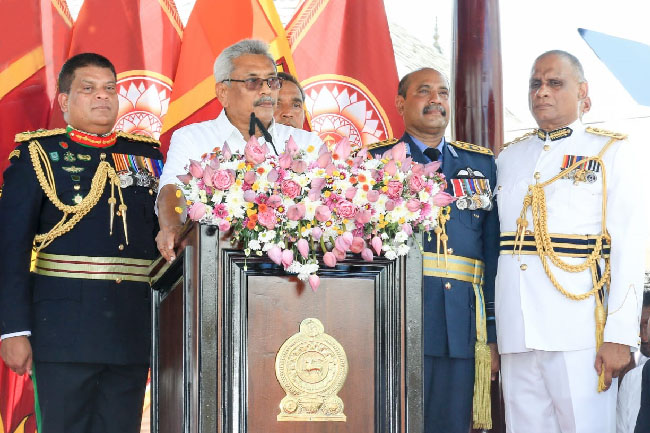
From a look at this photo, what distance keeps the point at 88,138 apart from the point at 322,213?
150 cm

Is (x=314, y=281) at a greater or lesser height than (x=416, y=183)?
lesser

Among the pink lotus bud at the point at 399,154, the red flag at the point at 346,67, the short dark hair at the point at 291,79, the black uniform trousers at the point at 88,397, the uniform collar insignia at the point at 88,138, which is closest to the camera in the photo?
the pink lotus bud at the point at 399,154

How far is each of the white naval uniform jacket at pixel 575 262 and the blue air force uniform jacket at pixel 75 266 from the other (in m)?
1.27

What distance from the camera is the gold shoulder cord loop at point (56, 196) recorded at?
3.28 metres

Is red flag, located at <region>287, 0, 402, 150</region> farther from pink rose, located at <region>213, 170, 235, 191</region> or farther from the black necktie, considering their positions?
pink rose, located at <region>213, 170, 235, 191</region>

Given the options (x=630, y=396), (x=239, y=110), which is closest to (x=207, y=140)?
(x=239, y=110)

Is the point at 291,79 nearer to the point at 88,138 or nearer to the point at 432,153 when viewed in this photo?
the point at 432,153

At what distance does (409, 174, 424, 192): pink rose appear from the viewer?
2.38 metres

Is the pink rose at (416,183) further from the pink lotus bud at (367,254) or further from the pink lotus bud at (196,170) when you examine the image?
the pink lotus bud at (196,170)

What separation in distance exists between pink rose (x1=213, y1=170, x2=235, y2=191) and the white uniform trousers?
1.63 meters

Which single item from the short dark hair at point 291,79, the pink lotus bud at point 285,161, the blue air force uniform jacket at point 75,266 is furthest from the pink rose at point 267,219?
the short dark hair at point 291,79

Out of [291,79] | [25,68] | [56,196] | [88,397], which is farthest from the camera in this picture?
[25,68]

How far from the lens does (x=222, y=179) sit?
2225mm

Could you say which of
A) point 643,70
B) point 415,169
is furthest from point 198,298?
point 643,70
